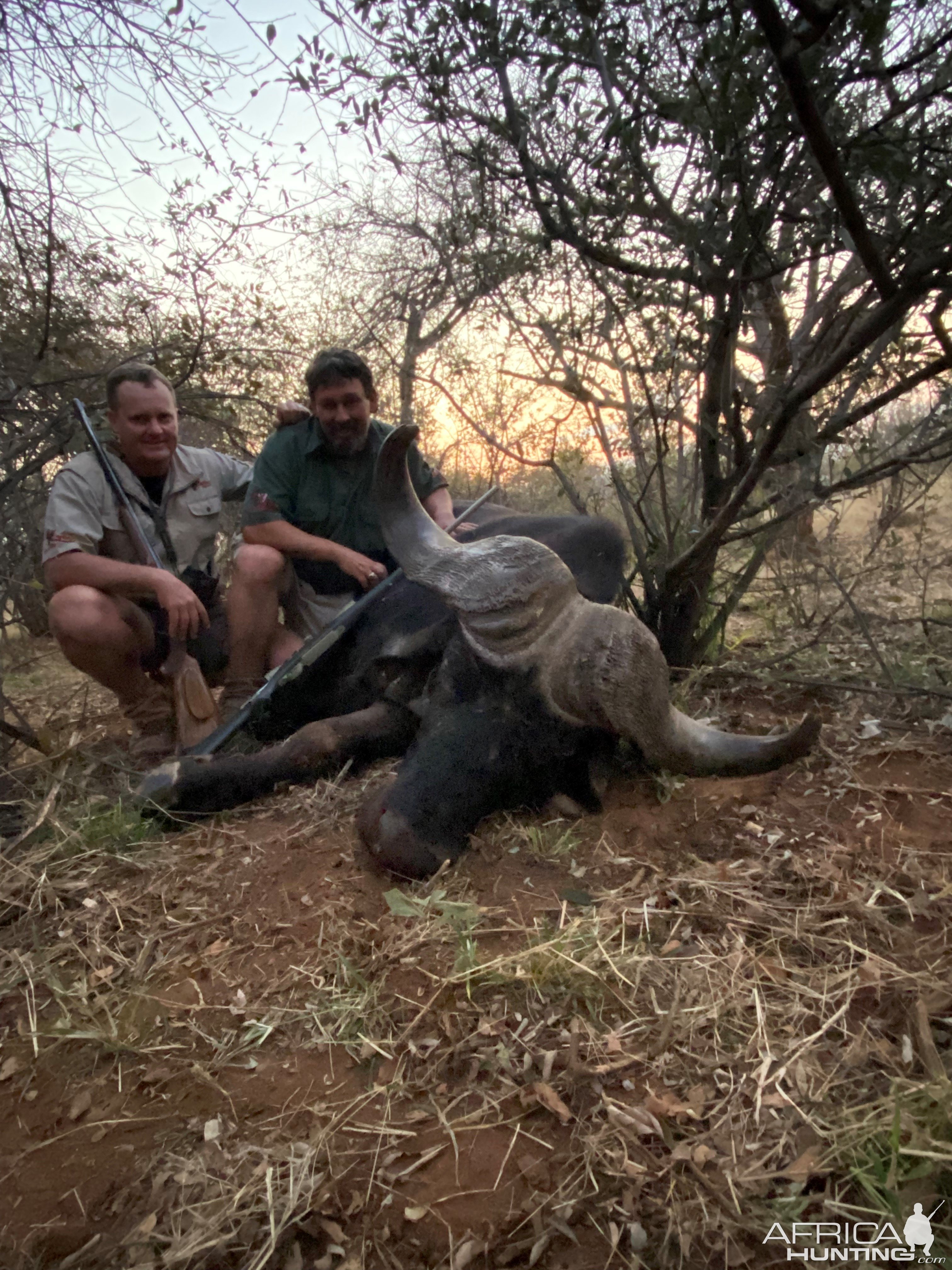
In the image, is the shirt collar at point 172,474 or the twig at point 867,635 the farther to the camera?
the shirt collar at point 172,474

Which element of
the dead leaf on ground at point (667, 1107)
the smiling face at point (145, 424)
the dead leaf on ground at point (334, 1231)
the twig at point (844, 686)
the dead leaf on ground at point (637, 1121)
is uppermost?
the smiling face at point (145, 424)

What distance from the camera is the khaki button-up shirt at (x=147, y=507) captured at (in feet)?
12.4

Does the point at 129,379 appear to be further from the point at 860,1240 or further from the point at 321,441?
the point at 860,1240

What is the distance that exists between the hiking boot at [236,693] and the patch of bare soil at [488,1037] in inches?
43.4

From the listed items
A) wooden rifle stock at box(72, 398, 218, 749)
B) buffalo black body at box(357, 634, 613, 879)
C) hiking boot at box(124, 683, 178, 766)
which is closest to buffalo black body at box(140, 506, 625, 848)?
buffalo black body at box(357, 634, 613, 879)

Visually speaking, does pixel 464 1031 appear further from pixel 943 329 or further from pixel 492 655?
pixel 943 329

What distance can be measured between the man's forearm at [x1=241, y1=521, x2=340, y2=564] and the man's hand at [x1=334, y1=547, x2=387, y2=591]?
0.05 metres

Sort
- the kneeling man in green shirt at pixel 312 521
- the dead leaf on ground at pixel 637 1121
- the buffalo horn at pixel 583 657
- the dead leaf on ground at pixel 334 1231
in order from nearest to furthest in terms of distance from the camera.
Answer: the dead leaf on ground at pixel 334 1231
the dead leaf on ground at pixel 637 1121
the buffalo horn at pixel 583 657
the kneeling man in green shirt at pixel 312 521

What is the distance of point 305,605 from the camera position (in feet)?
13.9

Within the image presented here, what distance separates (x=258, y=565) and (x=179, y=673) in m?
0.71

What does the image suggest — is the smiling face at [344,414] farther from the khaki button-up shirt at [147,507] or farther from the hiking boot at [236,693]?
the hiking boot at [236,693]

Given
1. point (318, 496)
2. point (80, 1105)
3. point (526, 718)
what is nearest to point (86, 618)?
point (318, 496)

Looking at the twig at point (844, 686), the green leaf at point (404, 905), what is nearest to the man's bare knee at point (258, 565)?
the green leaf at point (404, 905)

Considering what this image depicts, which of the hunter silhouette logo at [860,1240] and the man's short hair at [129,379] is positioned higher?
the man's short hair at [129,379]
